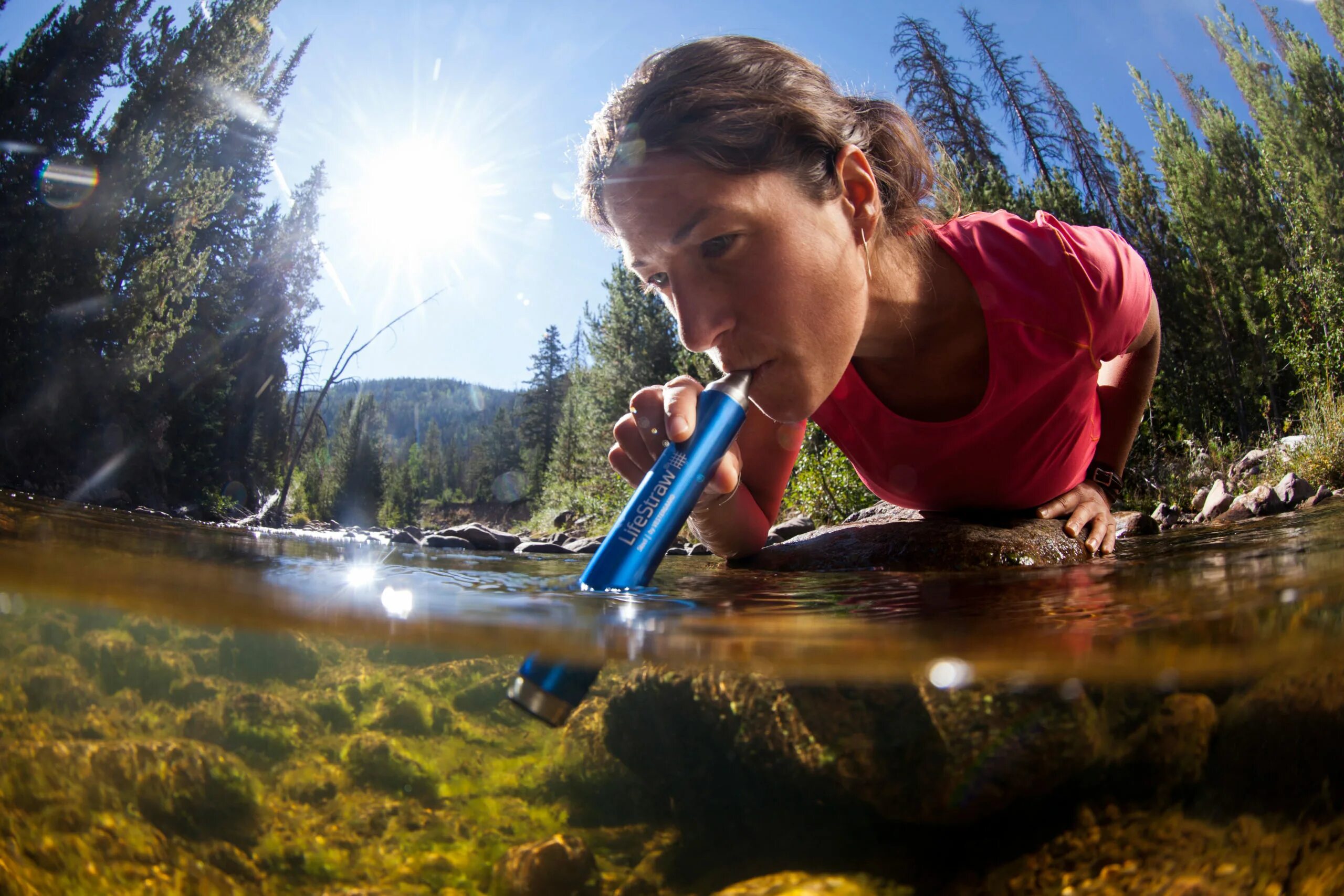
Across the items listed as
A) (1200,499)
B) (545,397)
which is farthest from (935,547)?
(545,397)

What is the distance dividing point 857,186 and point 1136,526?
1.66 m

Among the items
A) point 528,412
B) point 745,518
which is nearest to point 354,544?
point 745,518

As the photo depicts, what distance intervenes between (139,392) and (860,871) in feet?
15.6

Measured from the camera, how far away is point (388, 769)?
366 millimetres

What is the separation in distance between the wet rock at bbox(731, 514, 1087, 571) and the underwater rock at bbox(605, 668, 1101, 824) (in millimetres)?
919

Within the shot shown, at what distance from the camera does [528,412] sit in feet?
92.9

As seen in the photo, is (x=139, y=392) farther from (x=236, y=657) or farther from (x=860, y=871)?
(x=860, y=871)

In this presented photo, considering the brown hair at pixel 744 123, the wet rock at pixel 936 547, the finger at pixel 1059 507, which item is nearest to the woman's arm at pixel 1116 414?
the finger at pixel 1059 507

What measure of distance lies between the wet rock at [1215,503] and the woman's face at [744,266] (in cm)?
351

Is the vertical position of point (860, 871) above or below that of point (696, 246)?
below

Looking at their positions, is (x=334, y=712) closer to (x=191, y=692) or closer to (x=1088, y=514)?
(x=191, y=692)

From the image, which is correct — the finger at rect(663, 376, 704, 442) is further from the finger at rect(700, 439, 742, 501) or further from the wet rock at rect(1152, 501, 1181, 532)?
the wet rock at rect(1152, 501, 1181, 532)

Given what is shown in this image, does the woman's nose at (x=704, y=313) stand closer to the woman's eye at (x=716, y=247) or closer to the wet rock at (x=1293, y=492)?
the woman's eye at (x=716, y=247)

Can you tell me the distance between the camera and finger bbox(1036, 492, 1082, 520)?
165 centimetres
